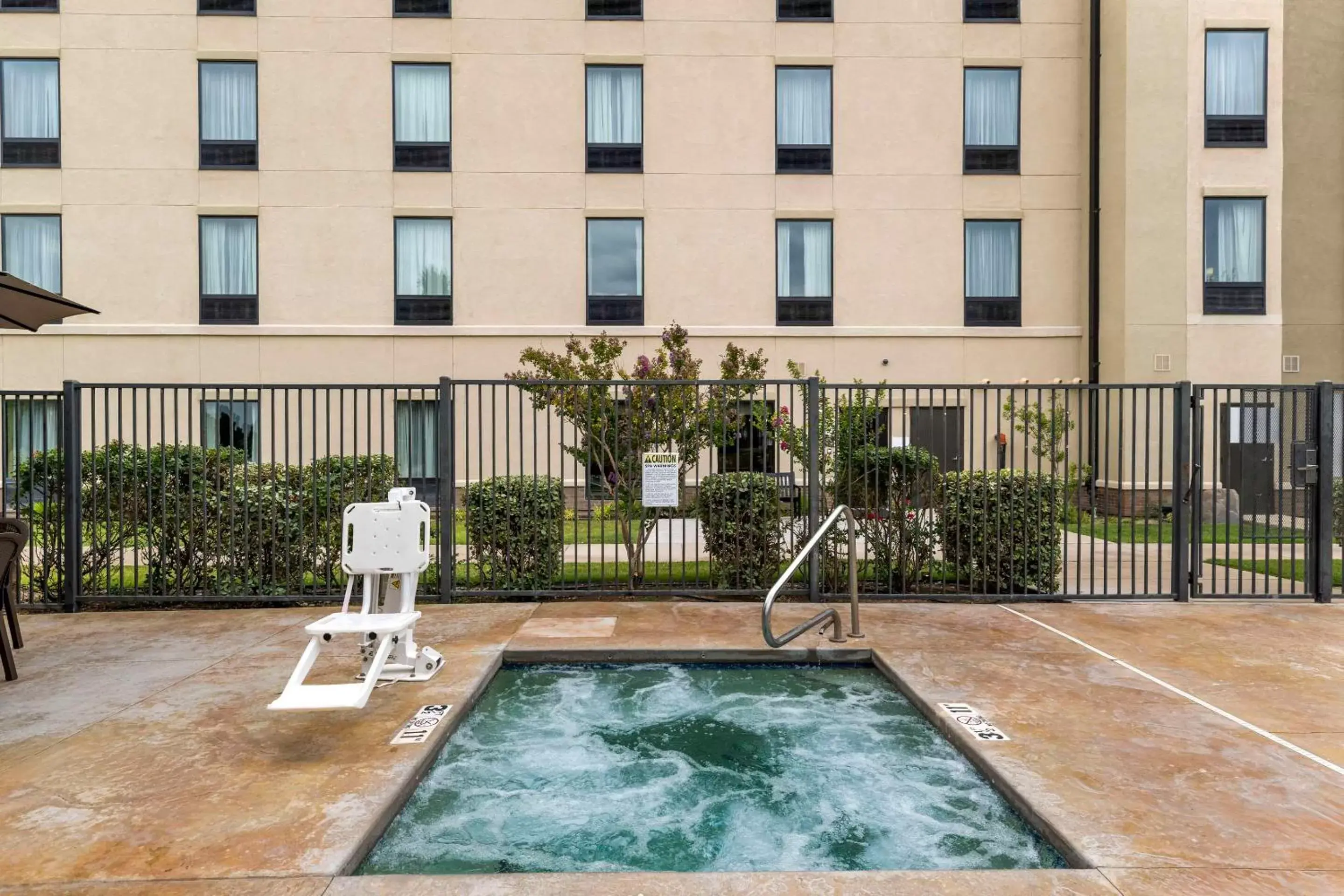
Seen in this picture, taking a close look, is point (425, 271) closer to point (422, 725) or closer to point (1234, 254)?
point (422, 725)

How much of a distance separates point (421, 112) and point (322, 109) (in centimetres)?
216

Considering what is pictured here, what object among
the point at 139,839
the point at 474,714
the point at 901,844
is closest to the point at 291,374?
the point at 474,714

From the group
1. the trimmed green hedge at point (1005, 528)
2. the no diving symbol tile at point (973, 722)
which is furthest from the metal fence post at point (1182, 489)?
the no diving symbol tile at point (973, 722)

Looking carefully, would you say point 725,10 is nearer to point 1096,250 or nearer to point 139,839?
point 1096,250

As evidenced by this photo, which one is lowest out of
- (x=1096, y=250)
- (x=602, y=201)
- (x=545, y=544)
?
(x=545, y=544)

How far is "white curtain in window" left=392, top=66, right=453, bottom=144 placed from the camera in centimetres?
1705

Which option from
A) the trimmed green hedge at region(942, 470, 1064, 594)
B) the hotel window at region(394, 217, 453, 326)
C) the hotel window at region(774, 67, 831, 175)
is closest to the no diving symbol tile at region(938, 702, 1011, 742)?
the trimmed green hedge at region(942, 470, 1064, 594)

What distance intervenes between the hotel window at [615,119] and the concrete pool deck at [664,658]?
1259 cm

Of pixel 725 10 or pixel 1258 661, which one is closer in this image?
pixel 1258 661

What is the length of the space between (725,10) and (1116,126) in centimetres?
900

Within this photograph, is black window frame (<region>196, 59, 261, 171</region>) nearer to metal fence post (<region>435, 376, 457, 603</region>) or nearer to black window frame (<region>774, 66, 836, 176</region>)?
black window frame (<region>774, 66, 836, 176</region>)

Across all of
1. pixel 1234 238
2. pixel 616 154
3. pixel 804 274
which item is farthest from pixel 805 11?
pixel 1234 238

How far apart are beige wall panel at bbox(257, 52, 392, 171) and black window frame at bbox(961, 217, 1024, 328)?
13389mm

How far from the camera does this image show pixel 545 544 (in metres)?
8.42
